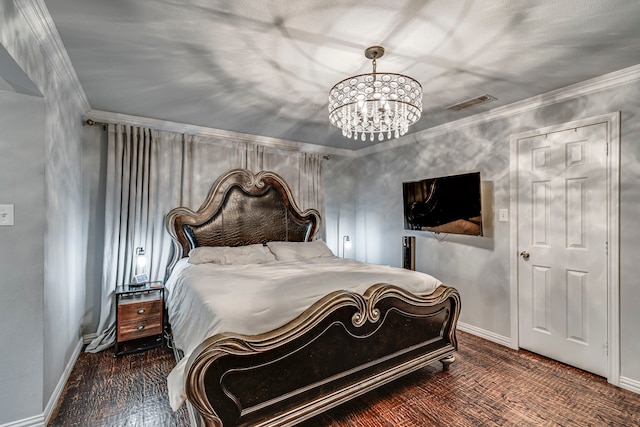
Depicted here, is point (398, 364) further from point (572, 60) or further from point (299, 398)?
point (572, 60)

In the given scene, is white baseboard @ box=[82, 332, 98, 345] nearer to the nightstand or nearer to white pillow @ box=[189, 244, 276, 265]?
the nightstand

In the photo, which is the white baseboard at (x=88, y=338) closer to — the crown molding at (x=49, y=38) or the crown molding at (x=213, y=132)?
the crown molding at (x=213, y=132)

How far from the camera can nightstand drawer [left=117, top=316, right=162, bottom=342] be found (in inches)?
111

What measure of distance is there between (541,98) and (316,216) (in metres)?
2.95

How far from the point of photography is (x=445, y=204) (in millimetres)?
3457

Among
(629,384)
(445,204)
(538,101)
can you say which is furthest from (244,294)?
(538,101)

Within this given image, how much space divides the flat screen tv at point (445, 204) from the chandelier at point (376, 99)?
1.39 m

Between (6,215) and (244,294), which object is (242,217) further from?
(6,215)

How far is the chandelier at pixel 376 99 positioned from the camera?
1966 mm

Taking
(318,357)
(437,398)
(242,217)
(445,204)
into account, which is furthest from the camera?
(242,217)

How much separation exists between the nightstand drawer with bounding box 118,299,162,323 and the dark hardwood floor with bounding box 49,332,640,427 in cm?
39

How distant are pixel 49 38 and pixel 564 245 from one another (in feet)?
13.7

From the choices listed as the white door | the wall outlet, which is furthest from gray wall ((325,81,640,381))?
the wall outlet

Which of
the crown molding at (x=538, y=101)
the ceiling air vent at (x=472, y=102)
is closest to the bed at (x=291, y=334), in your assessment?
the ceiling air vent at (x=472, y=102)
